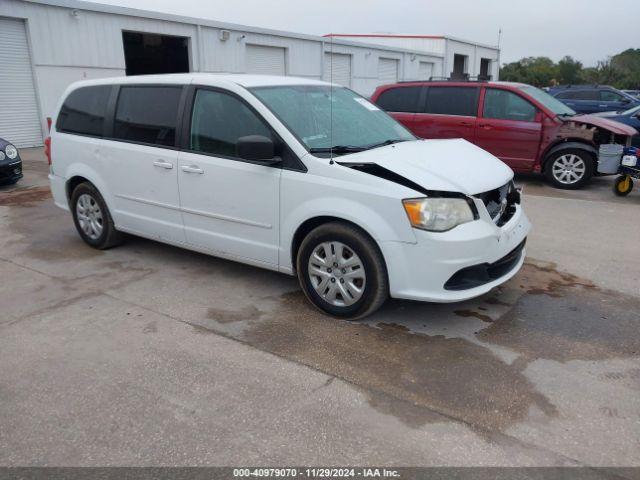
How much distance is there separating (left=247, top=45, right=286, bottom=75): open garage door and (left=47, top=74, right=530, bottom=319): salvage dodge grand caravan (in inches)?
614

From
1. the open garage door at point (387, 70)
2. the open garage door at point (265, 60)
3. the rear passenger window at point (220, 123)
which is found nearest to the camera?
the rear passenger window at point (220, 123)

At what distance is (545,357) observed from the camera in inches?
140

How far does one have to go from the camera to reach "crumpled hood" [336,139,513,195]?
148 inches

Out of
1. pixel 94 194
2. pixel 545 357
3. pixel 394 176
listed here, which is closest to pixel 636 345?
pixel 545 357

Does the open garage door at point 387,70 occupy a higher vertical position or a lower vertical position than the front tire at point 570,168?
higher

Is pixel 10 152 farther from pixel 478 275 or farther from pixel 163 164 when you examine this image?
pixel 478 275

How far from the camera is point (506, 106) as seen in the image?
9398mm

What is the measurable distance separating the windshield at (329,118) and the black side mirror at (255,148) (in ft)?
0.88

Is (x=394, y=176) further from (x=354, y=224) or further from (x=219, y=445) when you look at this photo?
(x=219, y=445)

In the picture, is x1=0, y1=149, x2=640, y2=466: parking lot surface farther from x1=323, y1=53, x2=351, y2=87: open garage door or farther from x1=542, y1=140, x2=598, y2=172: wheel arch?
x1=323, y1=53, x2=351, y2=87: open garage door

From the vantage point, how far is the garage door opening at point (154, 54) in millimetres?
19719

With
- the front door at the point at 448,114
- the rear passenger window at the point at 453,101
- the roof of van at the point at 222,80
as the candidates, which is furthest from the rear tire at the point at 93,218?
the rear passenger window at the point at 453,101

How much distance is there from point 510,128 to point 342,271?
6457mm

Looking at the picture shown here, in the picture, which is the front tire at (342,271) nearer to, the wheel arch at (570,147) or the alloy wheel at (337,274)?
the alloy wheel at (337,274)
